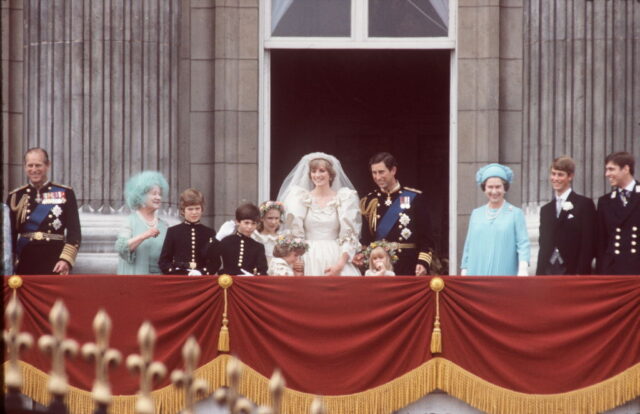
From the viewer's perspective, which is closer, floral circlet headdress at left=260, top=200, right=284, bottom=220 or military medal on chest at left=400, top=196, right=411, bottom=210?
floral circlet headdress at left=260, top=200, right=284, bottom=220

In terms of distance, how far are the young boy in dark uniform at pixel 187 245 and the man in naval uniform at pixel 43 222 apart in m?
0.87

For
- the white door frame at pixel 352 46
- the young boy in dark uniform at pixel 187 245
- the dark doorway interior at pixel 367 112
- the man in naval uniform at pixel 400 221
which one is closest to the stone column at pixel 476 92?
the white door frame at pixel 352 46

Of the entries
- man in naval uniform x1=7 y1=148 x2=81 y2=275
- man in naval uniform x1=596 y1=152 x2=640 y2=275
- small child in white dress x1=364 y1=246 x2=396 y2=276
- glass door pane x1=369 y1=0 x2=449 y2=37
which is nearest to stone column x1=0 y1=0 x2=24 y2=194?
man in naval uniform x1=7 y1=148 x2=81 y2=275

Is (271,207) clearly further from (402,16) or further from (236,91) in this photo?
(402,16)

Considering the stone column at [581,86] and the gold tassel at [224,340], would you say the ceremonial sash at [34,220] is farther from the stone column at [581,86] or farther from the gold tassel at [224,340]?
the stone column at [581,86]

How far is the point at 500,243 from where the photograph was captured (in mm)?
11398

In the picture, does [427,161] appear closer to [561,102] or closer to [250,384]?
[561,102]

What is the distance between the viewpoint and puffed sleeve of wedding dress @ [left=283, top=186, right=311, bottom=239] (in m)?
12.1

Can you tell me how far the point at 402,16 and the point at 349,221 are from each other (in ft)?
11.8

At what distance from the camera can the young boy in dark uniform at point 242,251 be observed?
1124 cm

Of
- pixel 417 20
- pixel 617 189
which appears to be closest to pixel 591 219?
pixel 617 189

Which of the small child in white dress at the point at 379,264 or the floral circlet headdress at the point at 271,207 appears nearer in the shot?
the small child in white dress at the point at 379,264

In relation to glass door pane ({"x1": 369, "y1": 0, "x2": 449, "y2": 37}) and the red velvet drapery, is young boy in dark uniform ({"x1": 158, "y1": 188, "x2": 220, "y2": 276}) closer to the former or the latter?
the red velvet drapery

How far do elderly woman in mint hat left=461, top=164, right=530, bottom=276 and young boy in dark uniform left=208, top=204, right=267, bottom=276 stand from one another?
1.75 meters
